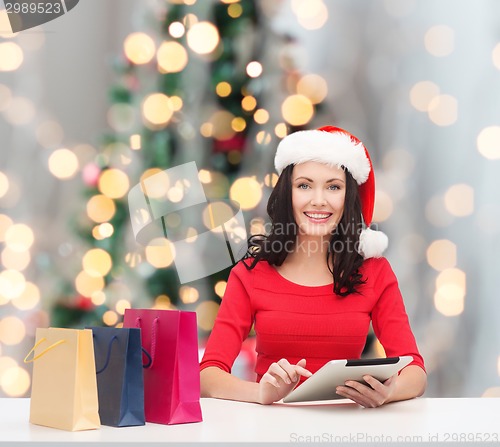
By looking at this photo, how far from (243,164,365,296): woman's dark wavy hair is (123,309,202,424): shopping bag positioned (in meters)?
0.75

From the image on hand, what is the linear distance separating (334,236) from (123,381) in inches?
37.0

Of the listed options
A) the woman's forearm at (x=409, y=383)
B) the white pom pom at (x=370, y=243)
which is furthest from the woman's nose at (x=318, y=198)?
the woman's forearm at (x=409, y=383)

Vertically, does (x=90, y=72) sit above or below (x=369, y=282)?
above

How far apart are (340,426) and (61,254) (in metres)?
2.01

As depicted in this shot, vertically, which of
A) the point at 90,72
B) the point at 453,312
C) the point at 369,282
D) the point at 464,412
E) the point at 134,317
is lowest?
the point at 453,312

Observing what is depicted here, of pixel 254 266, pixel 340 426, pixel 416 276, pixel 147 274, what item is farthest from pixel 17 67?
pixel 340 426

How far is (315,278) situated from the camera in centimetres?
202

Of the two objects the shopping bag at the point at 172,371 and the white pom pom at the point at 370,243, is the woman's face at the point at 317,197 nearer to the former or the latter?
the white pom pom at the point at 370,243

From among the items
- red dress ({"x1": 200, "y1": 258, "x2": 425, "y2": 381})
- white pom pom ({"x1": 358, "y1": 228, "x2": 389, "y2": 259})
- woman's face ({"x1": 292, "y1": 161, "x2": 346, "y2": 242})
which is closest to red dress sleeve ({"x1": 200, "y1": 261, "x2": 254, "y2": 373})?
red dress ({"x1": 200, "y1": 258, "x2": 425, "y2": 381})

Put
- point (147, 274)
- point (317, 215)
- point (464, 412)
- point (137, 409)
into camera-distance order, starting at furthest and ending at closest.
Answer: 1. point (147, 274)
2. point (317, 215)
3. point (464, 412)
4. point (137, 409)

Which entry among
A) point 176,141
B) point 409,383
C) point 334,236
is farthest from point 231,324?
point 176,141

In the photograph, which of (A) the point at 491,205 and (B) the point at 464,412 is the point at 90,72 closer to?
(A) the point at 491,205

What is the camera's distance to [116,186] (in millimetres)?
2924

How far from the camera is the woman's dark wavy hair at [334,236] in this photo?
1.99 m
